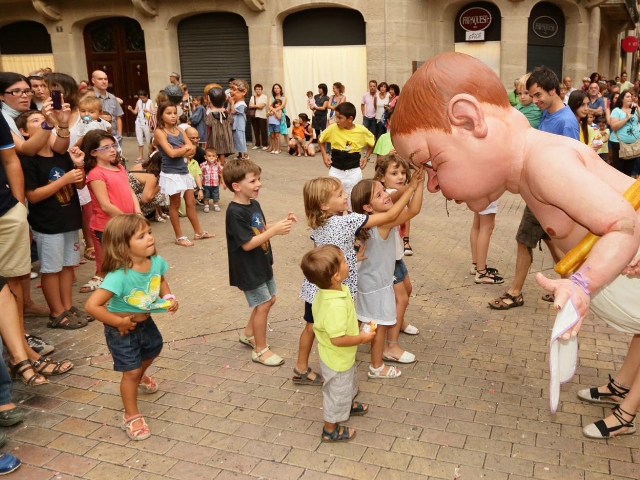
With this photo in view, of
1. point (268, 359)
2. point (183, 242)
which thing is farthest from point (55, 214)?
point (183, 242)

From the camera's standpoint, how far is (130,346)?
11.9ft

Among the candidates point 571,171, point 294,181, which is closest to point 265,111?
point 294,181

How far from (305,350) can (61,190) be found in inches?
98.5

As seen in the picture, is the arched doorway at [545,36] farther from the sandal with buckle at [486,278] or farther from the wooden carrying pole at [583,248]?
the wooden carrying pole at [583,248]

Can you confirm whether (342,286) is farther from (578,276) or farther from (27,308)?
(27,308)

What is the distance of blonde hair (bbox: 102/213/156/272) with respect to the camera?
11.5ft

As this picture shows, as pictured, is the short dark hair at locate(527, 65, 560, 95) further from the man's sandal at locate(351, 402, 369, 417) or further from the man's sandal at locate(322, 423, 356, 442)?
the man's sandal at locate(322, 423, 356, 442)

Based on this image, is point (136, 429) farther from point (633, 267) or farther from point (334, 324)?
point (633, 267)

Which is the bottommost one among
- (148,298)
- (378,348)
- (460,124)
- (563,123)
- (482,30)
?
(378,348)

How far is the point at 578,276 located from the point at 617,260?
16 centimetres

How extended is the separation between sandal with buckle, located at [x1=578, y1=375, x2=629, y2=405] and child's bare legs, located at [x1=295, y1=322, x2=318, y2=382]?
5.77ft

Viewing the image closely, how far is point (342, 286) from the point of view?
11.8ft

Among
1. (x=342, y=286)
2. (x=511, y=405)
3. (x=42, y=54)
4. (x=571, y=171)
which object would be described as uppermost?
(x=42, y=54)

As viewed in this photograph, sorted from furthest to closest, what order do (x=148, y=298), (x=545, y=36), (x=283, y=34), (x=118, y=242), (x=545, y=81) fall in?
1. (x=283, y=34)
2. (x=545, y=36)
3. (x=545, y=81)
4. (x=148, y=298)
5. (x=118, y=242)
